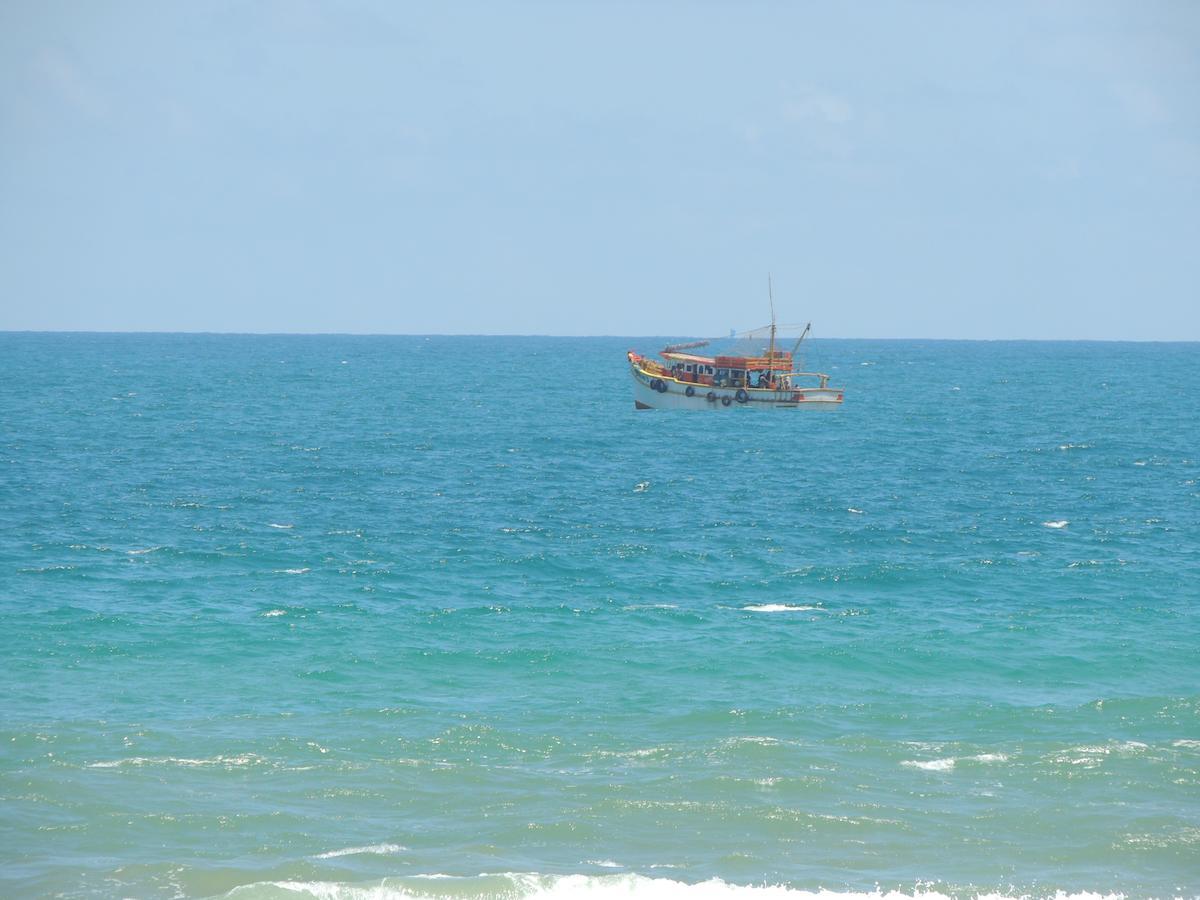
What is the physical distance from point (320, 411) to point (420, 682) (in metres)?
86.1

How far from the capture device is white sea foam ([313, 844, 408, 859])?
2530 centimetres

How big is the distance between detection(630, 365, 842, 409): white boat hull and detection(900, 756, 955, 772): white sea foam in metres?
89.8

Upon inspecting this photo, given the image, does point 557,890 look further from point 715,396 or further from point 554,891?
point 715,396

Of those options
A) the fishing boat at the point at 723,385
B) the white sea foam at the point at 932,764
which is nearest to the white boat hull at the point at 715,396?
the fishing boat at the point at 723,385

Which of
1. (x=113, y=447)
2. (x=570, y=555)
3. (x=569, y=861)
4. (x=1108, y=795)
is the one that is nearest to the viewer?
(x=569, y=861)

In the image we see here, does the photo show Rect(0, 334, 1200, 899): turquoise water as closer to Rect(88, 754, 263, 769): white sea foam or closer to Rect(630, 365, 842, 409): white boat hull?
Rect(88, 754, 263, 769): white sea foam

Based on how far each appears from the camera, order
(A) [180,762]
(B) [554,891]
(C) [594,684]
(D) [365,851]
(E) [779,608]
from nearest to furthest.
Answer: (B) [554,891], (D) [365,851], (A) [180,762], (C) [594,684], (E) [779,608]

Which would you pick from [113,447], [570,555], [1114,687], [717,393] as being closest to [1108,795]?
[1114,687]

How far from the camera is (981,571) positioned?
4853 cm

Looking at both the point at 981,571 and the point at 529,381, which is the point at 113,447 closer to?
the point at 981,571

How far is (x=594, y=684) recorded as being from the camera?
3541 centimetres

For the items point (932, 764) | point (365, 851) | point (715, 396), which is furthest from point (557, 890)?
point (715, 396)

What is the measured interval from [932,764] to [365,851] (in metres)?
13.1

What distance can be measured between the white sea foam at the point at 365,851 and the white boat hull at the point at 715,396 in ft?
313
